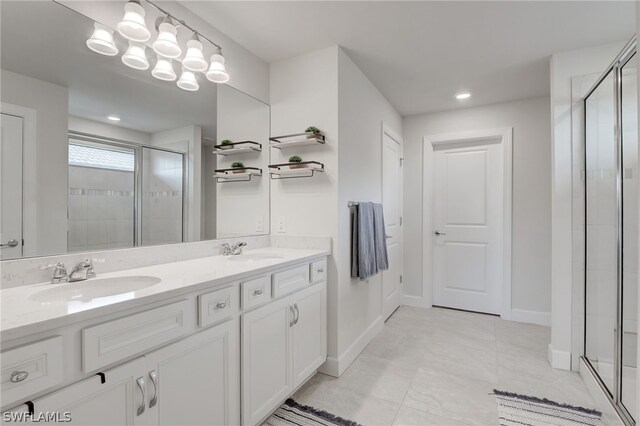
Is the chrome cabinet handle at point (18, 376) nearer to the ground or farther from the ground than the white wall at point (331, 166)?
nearer to the ground

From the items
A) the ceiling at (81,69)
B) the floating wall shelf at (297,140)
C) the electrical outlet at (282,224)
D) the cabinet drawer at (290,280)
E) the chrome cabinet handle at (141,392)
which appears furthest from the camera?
the electrical outlet at (282,224)

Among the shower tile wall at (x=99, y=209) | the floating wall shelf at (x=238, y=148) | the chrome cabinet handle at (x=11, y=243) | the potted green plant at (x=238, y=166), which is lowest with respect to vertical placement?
the chrome cabinet handle at (x=11, y=243)

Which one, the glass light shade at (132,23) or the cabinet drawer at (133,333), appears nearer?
the cabinet drawer at (133,333)

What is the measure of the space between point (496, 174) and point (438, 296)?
5.13 ft

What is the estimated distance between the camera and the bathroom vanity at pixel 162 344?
806 millimetres

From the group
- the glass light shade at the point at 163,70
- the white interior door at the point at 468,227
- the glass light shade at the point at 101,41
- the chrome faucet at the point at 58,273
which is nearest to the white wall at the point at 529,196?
the white interior door at the point at 468,227

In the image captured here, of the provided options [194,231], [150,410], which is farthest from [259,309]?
[194,231]

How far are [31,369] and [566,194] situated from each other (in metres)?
2.99

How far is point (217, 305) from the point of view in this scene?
1298 millimetres

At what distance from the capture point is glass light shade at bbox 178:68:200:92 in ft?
6.00

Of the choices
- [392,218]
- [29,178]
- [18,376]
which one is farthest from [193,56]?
[392,218]

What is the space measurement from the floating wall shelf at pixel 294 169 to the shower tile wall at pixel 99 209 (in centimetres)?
99

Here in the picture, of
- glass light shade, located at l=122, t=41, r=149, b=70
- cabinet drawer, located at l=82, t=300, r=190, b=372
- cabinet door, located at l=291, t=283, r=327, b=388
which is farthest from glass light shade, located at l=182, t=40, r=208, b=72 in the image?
cabinet door, located at l=291, t=283, r=327, b=388

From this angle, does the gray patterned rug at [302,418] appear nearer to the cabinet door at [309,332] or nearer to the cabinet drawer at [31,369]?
the cabinet door at [309,332]
